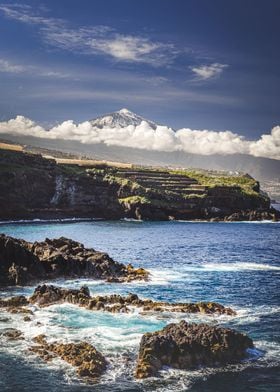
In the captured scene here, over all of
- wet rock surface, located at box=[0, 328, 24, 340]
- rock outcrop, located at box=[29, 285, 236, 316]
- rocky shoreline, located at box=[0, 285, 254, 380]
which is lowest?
wet rock surface, located at box=[0, 328, 24, 340]

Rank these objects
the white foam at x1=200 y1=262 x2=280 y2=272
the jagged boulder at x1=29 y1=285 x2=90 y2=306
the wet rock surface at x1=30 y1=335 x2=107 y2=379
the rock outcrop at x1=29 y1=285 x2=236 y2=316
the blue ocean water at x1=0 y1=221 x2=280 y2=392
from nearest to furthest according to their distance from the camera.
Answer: the blue ocean water at x1=0 y1=221 x2=280 y2=392, the wet rock surface at x1=30 y1=335 x2=107 y2=379, the rock outcrop at x1=29 y1=285 x2=236 y2=316, the jagged boulder at x1=29 y1=285 x2=90 y2=306, the white foam at x1=200 y1=262 x2=280 y2=272

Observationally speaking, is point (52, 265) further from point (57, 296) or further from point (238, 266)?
point (238, 266)

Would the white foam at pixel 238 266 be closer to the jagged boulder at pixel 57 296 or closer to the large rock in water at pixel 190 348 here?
the jagged boulder at pixel 57 296

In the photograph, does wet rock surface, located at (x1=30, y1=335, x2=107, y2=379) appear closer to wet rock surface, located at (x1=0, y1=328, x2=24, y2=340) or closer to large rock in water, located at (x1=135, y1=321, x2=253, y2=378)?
wet rock surface, located at (x1=0, y1=328, x2=24, y2=340)

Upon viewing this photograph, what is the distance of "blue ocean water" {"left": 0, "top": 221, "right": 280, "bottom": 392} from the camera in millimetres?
33875

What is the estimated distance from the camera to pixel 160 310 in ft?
175

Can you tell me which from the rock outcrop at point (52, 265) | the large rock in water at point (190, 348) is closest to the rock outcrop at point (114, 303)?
the rock outcrop at point (52, 265)

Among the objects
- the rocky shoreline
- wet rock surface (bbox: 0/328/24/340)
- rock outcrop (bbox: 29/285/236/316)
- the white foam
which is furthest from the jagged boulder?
the white foam

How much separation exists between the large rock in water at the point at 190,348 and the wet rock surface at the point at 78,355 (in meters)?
3.11

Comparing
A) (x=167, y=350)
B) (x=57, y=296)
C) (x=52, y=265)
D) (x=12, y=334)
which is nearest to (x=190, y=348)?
(x=167, y=350)

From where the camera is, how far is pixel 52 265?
7569 cm

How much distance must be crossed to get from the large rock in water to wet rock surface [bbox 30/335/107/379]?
311 centimetres

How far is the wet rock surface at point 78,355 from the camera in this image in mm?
35250

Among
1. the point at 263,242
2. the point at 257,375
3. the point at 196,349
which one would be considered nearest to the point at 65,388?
the point at 196,349
